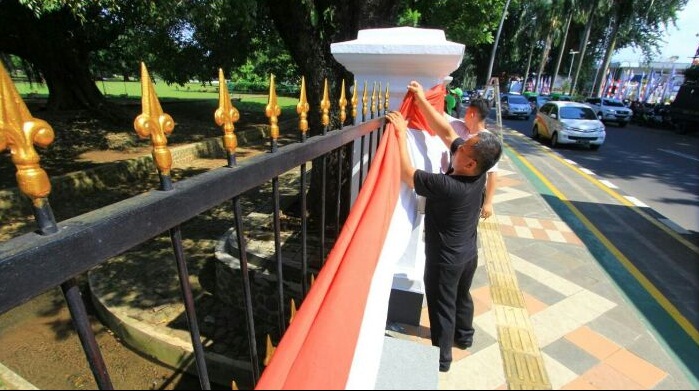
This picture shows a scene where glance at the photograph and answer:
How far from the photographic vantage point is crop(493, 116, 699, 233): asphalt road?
21.9ft

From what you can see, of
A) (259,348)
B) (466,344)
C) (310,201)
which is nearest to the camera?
(466,344)

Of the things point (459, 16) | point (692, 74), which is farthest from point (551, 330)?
point (692, 74)

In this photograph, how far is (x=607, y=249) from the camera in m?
4.68

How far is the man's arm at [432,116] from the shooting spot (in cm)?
256

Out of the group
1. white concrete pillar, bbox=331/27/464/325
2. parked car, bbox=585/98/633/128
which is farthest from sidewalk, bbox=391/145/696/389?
parked car, bbox=585/98/633/128

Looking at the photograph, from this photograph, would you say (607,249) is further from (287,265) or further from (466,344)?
(287,265)

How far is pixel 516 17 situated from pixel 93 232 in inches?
1735

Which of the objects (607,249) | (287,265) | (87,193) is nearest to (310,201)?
(287,265)

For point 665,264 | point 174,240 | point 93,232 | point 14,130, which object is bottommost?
point 665,264

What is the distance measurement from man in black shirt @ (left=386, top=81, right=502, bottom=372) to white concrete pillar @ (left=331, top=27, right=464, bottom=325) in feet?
0.68

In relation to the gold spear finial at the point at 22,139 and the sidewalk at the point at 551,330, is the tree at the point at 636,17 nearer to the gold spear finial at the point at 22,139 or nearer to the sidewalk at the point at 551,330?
the sidewalk at the point at 551,330

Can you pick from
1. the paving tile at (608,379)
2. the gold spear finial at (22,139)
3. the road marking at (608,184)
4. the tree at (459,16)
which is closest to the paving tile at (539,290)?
the paving tile at (608,379)

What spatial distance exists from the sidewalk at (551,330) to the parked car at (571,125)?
869 centimetres

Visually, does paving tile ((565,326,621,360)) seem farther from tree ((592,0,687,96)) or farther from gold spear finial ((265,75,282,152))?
tree ((592,0,687,96))
